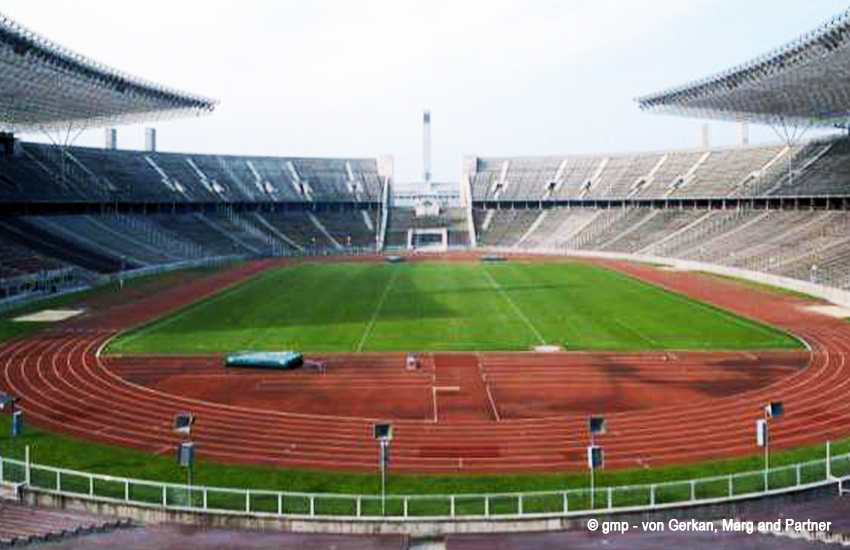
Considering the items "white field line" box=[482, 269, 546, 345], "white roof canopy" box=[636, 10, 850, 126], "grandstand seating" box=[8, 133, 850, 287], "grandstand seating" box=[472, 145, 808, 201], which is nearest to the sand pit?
"grandstand seating" box=[8, 133, 850, 287]

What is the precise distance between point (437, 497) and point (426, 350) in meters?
21.2

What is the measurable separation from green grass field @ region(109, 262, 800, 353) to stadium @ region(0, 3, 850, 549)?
1.18ft

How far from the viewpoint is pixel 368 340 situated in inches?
1693

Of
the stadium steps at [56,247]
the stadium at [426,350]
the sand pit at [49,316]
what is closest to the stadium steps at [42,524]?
the stadium at [426,350]

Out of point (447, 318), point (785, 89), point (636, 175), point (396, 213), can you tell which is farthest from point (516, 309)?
point (396, 213)

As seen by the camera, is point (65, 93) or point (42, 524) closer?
point (42, 524)

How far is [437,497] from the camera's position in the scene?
19.2 meters

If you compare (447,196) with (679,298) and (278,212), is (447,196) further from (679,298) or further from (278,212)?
(679,298)

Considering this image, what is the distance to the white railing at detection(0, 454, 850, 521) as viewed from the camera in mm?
19328

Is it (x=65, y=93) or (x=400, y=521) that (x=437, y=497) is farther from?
(x=65, y=93)

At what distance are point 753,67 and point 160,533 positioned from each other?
201 feet

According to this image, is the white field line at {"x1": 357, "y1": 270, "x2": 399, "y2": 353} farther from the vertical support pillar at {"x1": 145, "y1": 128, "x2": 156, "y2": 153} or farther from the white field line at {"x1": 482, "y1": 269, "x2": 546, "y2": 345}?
the vertical support pillar at {"x1": 145, "y1": 128, "x2": 156, "y2": 153}

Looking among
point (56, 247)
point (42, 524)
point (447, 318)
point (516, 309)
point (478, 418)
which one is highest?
point (56, 247)

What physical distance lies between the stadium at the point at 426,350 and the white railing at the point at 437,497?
0.31ft
